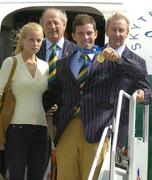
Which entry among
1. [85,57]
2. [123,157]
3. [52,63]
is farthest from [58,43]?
[123,157]

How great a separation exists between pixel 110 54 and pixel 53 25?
37.0 inches

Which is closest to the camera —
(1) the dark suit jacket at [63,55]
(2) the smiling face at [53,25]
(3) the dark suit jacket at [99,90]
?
(3) the dark suit jacket at [99,90]

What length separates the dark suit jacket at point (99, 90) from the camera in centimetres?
455

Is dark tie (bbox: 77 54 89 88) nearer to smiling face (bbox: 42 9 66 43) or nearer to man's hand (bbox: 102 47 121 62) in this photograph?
man's hand (bbox: 102 47 121 62)

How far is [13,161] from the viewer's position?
4809mm

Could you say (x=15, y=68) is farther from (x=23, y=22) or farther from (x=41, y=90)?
(x=23, y=22)

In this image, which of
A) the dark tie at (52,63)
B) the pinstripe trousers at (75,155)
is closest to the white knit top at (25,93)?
the dark tie at (52,63)

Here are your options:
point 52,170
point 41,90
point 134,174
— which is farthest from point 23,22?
point 134,174

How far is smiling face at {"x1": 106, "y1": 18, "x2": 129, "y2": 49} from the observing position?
4.72 metres

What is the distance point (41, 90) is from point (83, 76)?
475 mm

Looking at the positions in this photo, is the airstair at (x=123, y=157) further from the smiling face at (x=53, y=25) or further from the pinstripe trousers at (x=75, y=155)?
the smiling face at (x=53, y=25)

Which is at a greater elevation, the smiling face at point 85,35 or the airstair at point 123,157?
the smiling face at point 85,35

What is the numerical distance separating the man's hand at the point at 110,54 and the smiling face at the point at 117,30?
11.0 inches

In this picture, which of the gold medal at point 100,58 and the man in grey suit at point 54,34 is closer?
the gold medal at point 100,58
